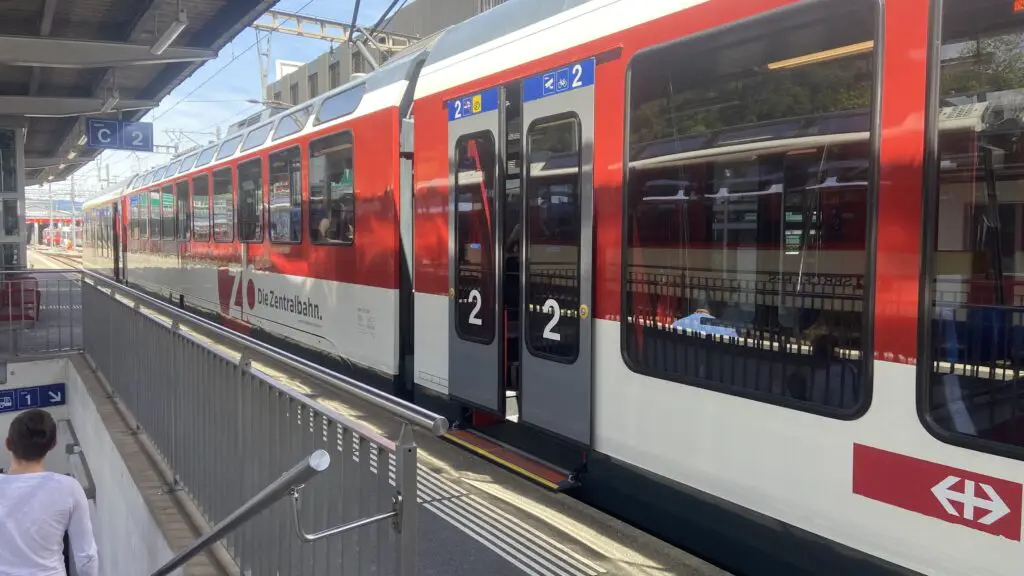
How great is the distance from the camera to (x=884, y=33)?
9.77 ft

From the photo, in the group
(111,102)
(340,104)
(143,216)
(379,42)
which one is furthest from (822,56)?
(379,42)

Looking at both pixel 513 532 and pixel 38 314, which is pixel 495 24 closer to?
pixel 513 532

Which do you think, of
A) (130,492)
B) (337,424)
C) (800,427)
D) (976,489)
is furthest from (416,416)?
(130,492)

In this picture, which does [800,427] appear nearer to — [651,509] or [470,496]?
[651,509]

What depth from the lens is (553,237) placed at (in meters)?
4.80

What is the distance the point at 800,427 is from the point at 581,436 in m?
1.54

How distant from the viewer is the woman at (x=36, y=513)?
3527 millimetres

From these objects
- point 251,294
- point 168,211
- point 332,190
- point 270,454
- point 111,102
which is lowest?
point 270,454

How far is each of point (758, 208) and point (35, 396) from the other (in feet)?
36.9

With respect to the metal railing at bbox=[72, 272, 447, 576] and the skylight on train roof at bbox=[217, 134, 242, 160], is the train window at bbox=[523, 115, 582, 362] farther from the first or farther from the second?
the skylight on train roof at bbox=[217, 134, 242, 160]

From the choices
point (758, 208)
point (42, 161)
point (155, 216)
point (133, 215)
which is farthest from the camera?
point (42, 161)

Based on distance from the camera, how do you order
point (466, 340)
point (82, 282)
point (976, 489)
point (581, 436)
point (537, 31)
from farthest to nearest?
point (82, 282)
point (466, 340)
point (537, 31)
point (581, 436)
point (976, 489)

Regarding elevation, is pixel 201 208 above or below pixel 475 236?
above

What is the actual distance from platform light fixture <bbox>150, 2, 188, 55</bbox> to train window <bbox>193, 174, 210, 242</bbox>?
2.41 meters
